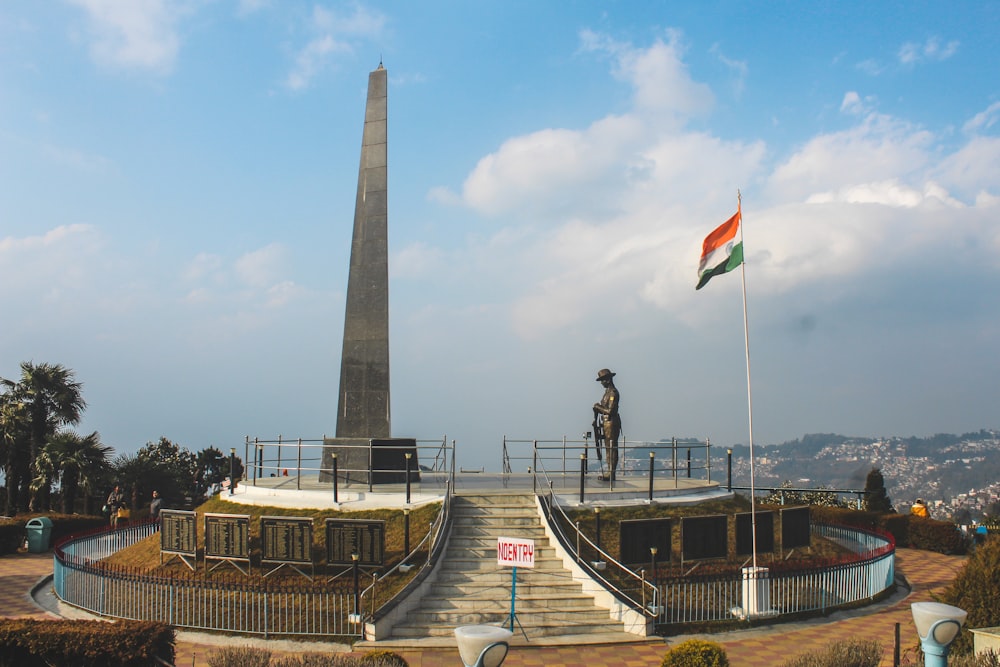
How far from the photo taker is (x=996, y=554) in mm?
12352

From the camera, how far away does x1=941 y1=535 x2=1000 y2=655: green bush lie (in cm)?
1194

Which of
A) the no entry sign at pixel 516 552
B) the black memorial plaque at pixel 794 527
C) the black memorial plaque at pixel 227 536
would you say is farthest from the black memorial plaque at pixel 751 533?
the black memorial plaque at pixel 227 536

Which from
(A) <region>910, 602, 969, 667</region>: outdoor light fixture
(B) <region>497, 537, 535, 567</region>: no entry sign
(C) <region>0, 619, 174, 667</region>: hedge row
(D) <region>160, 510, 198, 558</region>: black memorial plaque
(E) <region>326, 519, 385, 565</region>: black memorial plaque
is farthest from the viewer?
(D) <region>160, 510, 198, 558</region>: black memorial plaque

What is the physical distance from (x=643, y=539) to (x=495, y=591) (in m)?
3.80

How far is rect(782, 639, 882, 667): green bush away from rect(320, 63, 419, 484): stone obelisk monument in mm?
12370

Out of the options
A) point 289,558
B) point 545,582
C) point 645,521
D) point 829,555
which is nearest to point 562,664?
point 545,582

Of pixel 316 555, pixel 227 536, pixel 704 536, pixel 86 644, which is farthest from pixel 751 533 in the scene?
pixel 86 644

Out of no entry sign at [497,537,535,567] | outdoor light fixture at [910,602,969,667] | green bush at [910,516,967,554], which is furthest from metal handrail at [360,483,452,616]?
green bush at [910,516,967,554]

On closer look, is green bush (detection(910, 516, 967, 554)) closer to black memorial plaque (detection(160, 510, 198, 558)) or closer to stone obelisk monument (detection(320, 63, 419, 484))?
stone obelisk monument (detection(320, 63, 419, 484))

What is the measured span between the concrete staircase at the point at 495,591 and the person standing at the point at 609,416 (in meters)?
4.61

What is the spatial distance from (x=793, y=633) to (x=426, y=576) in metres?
7.66

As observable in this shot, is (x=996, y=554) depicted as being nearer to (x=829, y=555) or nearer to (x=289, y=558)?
(x=829, y=555)

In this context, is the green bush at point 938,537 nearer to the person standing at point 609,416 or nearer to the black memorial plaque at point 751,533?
the black memorial plaque at point 751,533

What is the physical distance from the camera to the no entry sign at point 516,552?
14.6m
